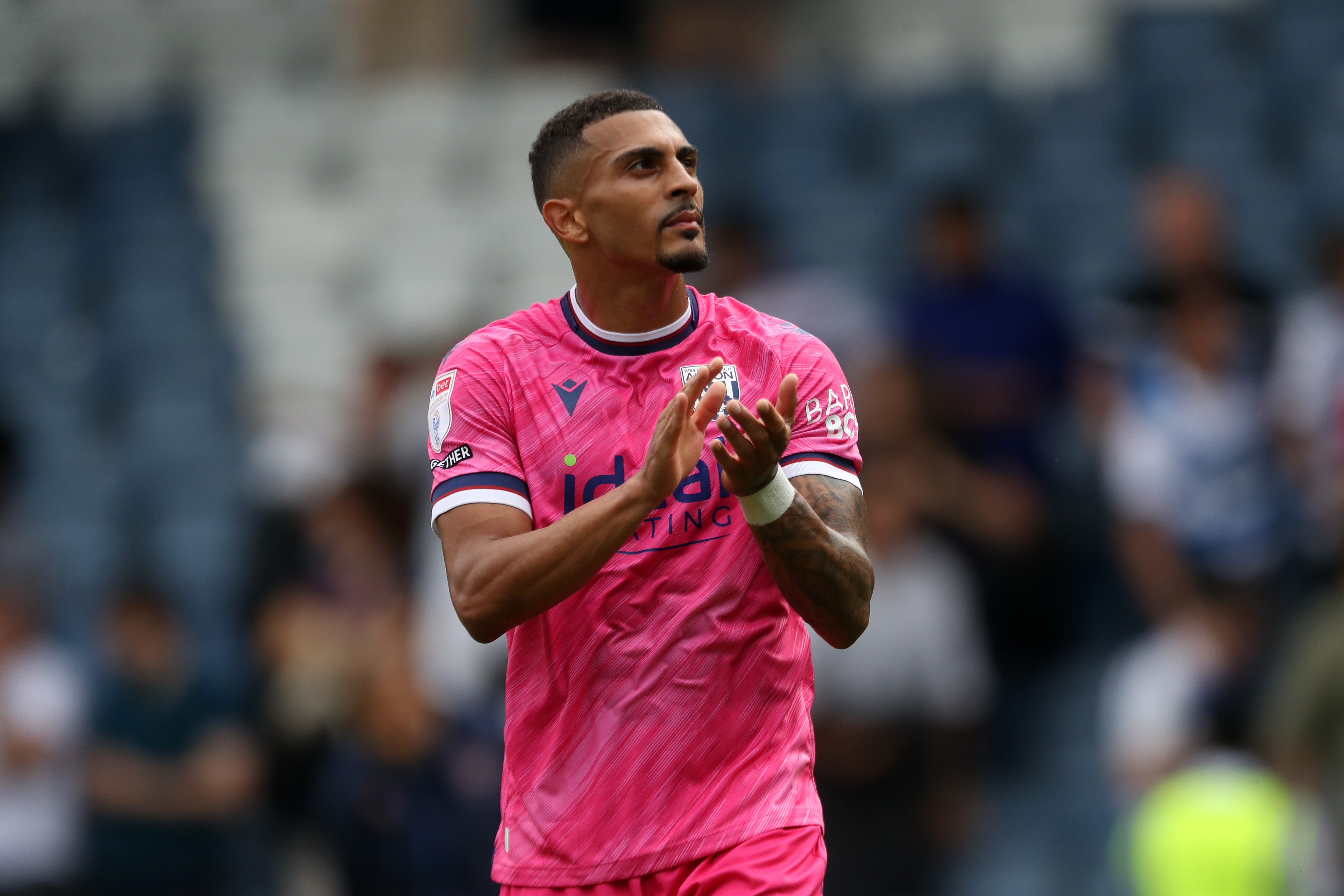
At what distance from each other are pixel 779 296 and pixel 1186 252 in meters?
1.76

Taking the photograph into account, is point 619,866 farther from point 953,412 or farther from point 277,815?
point 277,815

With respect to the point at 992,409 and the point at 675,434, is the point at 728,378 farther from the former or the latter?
the point at 992,409

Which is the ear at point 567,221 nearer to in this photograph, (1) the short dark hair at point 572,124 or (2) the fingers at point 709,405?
(1) the short dark hair at point 572,124

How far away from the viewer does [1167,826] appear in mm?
7000

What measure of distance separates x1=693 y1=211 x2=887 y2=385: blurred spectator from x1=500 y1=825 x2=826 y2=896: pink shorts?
14.0 feet

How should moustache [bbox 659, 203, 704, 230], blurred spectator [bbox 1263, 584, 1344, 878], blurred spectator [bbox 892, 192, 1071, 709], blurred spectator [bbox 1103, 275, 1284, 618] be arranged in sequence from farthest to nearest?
blurred spectator [bbox 892, 192, 1071, 709] < blurred spectator [bbox 1103, 275, 1284, 618] < blurred spectator [bbox 1263, 584, 1344, 878] < moustache [bbox 659, 203, 704, 230]

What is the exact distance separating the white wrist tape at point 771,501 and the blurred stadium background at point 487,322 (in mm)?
3912

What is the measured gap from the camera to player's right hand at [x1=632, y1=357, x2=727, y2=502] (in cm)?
355

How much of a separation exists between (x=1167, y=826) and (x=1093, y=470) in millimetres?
1829

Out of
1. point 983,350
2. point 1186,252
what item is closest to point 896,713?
→ point 983,350

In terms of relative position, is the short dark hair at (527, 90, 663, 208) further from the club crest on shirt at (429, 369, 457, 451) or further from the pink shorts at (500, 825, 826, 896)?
the pink shorts at (500, 825, 826, 896)

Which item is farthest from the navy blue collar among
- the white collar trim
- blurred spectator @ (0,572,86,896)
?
blurred spectator @ (0,572,86,896)

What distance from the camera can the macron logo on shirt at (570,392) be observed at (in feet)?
13.0

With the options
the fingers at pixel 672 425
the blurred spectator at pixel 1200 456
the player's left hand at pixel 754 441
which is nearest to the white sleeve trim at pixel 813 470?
the player's left hand at pixel 754 441
